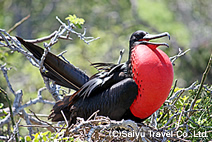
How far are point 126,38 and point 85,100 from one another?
725cm

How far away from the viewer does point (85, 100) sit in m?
3.35

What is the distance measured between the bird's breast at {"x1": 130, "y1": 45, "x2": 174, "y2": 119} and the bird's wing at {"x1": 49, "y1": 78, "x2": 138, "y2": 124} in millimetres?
80

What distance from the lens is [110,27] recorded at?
38.9 ft

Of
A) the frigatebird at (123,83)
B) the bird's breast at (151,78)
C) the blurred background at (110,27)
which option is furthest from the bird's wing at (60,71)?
the blurred background at (110,27)

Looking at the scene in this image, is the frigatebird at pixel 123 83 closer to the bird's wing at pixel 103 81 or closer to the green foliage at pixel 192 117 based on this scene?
the bird's wing at pixel 103 81

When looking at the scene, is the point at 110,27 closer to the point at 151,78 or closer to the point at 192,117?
the point at 192,117

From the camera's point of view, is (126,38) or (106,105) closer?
(106,105)

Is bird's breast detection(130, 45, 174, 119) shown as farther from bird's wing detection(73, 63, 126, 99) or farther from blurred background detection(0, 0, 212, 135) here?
blurred background detection(0, 0, 212, 135)

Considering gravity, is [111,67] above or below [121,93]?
above

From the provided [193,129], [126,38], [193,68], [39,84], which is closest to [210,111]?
[193,129]

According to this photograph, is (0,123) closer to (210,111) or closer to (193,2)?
(210,111)

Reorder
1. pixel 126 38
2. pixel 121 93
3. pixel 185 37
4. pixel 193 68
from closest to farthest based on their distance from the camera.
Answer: pixel 121 93
pixel 193 68
pixel 126 38
pixel 185 37

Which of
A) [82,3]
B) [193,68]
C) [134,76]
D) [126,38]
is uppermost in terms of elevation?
[82,3]

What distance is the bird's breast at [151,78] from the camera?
118 inches
